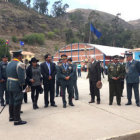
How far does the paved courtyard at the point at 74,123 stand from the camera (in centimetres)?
378

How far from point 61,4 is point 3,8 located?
131ft

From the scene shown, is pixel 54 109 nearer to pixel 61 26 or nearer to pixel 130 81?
pixel 130 81

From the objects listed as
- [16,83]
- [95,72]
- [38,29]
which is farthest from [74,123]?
[38,29]

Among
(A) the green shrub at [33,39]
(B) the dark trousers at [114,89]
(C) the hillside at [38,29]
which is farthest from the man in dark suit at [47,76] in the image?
(A) the green shrub at [33,39]

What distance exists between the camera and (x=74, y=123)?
447 centimetres

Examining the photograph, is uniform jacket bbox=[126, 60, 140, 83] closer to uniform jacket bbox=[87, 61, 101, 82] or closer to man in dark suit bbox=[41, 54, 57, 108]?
uniform jacket bbox=[87, 61, 101, 82]

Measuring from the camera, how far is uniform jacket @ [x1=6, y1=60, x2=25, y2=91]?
4379 millimetres

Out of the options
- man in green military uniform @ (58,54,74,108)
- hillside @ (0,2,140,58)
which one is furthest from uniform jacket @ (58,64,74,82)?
hillside @ (0,2,140,58)

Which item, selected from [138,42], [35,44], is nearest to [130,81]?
[138,42]

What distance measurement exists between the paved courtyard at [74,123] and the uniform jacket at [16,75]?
3.29 feet

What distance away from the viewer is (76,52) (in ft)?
129

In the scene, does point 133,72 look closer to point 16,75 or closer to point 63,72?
point 63,72

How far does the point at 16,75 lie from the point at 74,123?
1926 millimetres

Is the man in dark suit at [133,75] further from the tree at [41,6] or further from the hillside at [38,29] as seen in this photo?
the tree at [41,6]
